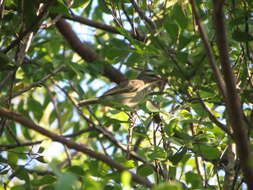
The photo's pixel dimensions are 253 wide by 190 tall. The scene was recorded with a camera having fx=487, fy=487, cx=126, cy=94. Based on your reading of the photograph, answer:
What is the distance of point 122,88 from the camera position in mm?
5852

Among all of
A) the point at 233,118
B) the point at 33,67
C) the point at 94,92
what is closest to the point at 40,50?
the point at 33,67

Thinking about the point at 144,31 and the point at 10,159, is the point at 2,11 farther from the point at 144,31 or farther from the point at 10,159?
the point at 144,31

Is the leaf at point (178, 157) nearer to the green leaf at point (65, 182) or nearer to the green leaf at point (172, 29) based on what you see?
the green leaf at point (172, 29)

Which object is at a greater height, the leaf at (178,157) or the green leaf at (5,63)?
the green leaf at (5,63)

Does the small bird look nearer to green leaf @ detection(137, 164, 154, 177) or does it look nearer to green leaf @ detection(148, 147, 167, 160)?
green leaf @ detection(137, 164, 154, 177)

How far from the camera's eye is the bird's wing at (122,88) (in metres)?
5.74

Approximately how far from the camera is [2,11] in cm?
275

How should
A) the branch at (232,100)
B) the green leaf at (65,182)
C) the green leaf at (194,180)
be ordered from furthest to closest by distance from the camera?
1. the green leaf at (194,180)
2. the branch at (232,100)
3. the green leaf at (65,182)

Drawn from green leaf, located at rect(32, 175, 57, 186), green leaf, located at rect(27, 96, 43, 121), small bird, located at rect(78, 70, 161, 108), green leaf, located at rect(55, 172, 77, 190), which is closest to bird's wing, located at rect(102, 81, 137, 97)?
small bird, located at rect(78, 70, 161, 108)

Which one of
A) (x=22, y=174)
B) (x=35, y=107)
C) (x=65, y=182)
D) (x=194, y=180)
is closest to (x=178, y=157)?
(x=194, y=180)

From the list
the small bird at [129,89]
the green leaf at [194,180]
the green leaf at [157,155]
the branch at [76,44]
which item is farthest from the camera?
the small bird at [129,89]

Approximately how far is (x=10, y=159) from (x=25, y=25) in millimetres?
812

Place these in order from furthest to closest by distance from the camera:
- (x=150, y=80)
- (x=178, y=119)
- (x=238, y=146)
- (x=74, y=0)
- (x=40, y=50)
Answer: (x=150, y=80) < (x=40, y=50) < (x=74, y=0) < (x=178, y=119) < (x=238, y=146)

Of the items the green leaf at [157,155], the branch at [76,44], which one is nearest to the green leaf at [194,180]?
the green leaf at [157,155]
